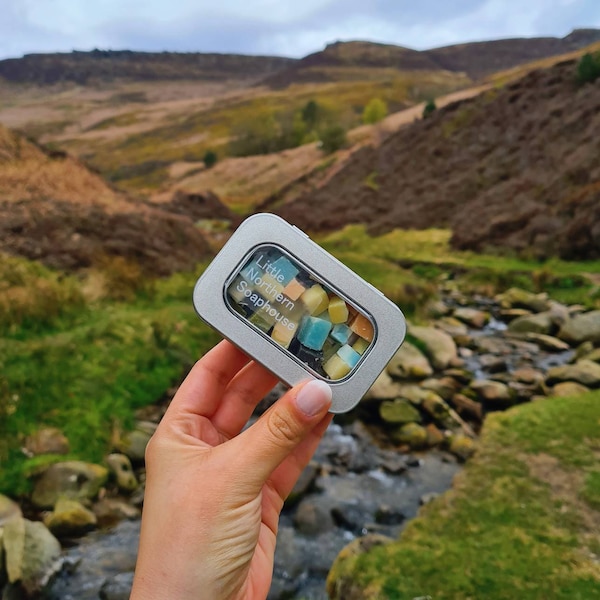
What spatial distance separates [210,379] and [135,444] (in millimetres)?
5426

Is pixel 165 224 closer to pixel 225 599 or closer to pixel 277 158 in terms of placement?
pixel 225 599

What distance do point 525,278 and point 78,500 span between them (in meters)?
16.9

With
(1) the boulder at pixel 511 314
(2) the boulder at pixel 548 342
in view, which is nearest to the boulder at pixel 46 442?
(2) the boulder at pixel 548 342

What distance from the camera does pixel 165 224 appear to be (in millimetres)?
19906

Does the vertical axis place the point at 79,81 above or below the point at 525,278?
above

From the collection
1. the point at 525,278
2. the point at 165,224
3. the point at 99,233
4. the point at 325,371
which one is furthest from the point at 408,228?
the point at 325,371

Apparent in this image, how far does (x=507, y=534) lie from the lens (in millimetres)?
4832

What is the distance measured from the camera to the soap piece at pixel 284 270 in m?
2.61

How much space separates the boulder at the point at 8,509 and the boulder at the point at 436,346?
8138 mm

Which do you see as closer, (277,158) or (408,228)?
(408,228)

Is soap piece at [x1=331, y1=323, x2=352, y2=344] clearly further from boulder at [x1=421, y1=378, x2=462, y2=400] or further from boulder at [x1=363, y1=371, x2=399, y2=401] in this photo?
boulder at [x1=421, y1=378, x2=462, y2=400]

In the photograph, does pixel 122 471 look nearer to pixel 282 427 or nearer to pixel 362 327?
pixel 282 427

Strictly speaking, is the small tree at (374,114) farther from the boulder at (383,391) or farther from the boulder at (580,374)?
the boulder at (383,391)

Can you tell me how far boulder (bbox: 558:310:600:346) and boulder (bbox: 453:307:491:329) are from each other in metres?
2.39
